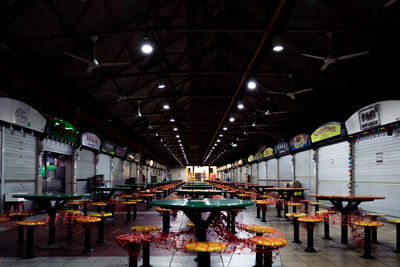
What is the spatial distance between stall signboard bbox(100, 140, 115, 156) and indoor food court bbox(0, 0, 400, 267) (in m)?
0.28

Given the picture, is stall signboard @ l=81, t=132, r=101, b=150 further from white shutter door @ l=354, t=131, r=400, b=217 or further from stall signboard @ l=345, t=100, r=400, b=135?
white shutter door @ l=354, t=131, r=400, b=217

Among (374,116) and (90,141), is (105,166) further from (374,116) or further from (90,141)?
(374,116)

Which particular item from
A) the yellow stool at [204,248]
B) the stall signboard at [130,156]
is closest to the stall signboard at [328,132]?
the yellow stool at [204,248]

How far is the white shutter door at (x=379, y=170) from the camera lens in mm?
8312

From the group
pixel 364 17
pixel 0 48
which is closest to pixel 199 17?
pixel 364 17

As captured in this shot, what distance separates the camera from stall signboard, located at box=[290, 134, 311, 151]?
47.6ft

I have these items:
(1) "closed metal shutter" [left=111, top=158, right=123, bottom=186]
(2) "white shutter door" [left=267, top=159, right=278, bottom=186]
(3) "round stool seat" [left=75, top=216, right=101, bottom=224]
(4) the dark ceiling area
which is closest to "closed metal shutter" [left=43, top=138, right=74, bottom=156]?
(4) the dark ceiling area

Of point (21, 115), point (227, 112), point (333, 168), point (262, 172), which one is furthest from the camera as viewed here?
point (262, 172)

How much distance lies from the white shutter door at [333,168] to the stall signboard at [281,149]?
13.2ft

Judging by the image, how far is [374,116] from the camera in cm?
898

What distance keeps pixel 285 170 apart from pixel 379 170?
1017cm

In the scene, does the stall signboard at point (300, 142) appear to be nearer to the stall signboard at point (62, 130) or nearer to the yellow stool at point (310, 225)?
the yellow stool at point (310, 225)

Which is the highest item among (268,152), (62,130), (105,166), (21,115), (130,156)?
(21,115)

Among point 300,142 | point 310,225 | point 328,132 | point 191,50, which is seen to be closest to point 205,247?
point 310,225
